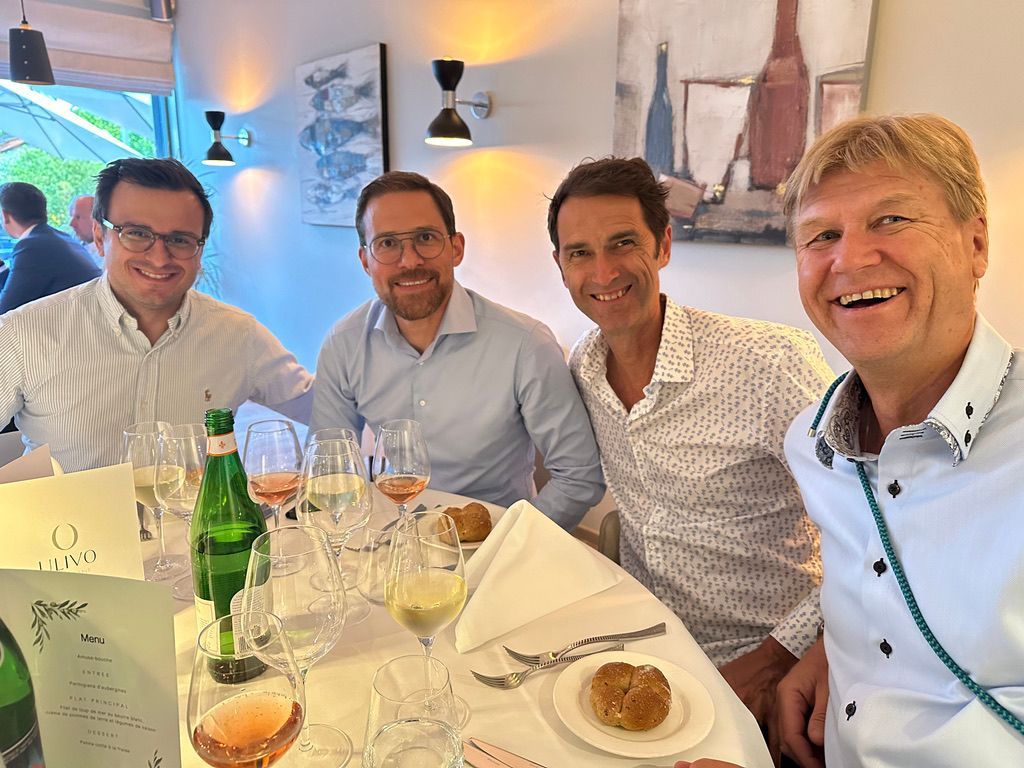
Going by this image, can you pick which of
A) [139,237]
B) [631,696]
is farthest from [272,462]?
[139,237]

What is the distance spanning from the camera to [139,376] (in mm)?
1918

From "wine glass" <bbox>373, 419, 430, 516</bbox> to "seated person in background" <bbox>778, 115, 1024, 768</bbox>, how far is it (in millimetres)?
695

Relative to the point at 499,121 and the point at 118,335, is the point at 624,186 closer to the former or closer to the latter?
the point at 118,335

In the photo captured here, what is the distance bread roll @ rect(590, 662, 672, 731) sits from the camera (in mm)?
822

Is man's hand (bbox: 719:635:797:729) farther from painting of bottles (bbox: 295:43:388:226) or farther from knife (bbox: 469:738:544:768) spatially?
painting of bottles (bbox: 295:43:388:226)

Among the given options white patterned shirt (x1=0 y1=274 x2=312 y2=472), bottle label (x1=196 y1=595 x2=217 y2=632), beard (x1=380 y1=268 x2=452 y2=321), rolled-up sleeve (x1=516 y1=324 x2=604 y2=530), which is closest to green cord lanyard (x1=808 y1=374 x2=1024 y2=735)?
rolled-up sleeve (x1=516 y1=324 x2=604 y2=530)

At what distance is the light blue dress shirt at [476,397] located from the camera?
1.86 meters

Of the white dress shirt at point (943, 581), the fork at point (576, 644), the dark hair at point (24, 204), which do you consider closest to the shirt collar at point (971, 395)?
the white dress shirt at point (943, 581)

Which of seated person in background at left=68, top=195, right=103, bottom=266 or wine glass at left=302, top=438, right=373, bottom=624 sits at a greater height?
seated person in background at left=68, top=195, right=103, bottom=266

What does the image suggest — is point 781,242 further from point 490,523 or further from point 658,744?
point 658,744

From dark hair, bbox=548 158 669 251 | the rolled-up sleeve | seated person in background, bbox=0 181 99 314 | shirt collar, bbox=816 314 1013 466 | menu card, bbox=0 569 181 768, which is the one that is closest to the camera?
menu card, bbox=0 569 181 768

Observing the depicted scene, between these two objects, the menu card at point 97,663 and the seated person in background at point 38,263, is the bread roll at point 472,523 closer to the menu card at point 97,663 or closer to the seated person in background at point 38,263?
the menu card at point 97,663

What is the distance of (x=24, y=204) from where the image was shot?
13.4ft

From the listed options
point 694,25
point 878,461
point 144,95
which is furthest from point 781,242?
point 144,95
